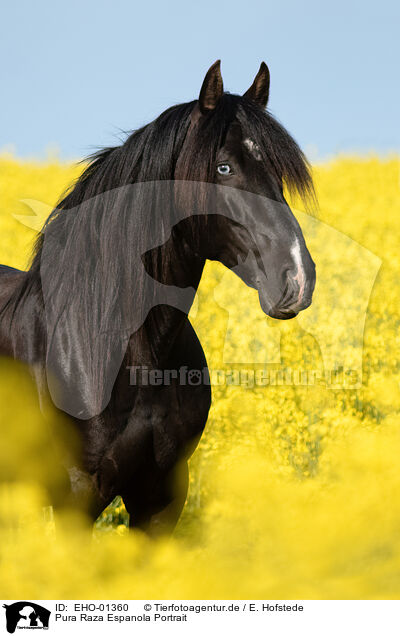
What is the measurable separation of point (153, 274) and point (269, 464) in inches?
66.8

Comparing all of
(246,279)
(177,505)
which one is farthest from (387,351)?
(246,279)

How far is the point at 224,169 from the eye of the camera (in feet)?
7.97

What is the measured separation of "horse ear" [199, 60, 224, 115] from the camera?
8.13 ft

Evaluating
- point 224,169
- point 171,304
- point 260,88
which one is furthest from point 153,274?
point 260,88

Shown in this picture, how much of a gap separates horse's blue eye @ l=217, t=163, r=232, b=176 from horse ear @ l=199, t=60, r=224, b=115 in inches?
10.7

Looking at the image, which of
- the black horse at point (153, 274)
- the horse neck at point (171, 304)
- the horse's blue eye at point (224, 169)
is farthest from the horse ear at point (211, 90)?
the horse neck at point (171, 304)

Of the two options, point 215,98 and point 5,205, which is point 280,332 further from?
point 5,205

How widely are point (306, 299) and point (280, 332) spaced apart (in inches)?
138

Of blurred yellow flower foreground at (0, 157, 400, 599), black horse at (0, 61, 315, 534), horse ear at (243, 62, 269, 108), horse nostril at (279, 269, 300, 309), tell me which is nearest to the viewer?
horse nostril at (279, 269, 300, 309)

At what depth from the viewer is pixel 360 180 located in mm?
11844
